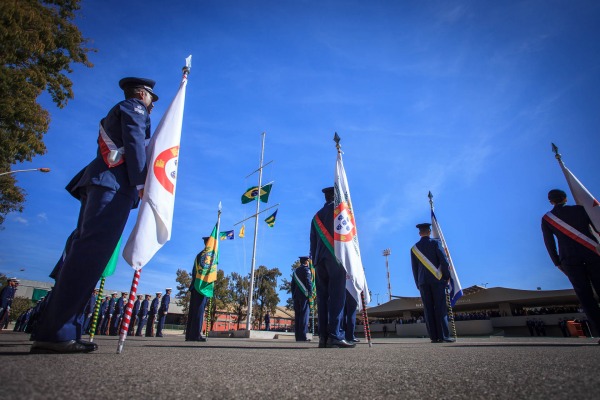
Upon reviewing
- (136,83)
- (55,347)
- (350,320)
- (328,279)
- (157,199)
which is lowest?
(55,347)

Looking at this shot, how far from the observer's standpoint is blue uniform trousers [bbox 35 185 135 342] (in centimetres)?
234

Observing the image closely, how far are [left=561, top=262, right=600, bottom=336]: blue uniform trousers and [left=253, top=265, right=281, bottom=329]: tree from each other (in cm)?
4279

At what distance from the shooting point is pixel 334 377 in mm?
1644

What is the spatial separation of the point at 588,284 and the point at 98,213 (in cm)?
648

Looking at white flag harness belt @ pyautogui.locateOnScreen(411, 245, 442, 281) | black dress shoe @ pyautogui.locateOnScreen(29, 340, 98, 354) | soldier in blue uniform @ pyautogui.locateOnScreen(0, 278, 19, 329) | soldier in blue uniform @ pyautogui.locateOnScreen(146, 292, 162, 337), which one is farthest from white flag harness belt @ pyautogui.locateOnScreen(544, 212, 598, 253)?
soldier in blue uniform @ pyautogui.locateOnScreen(0, 278, 19, 329)

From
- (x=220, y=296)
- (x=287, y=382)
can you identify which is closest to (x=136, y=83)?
(x=287, y=382)

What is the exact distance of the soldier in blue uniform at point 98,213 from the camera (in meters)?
2.35

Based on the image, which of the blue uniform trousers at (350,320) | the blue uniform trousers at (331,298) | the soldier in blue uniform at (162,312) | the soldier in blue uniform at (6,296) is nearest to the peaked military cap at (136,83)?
the blue uniform trousers at (331,298)

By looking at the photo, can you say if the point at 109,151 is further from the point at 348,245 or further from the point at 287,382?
the point at 348,245

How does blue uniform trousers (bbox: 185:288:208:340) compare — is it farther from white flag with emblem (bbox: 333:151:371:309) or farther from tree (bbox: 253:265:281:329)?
tree (bbox: 253:265:281:329)

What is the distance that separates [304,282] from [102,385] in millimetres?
9032

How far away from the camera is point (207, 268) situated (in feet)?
24.6

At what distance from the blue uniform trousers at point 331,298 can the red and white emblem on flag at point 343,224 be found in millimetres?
479

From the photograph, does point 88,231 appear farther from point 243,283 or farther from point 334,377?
point 243,283
